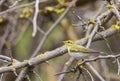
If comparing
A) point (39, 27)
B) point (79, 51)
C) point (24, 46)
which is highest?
point (79, 51)

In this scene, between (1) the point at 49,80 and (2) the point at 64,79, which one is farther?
(1) the point at 49,80

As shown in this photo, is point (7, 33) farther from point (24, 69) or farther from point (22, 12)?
point (24, 69)

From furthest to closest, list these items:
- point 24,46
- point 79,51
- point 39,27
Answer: point 24,46 → point 39,27 → point 79,51

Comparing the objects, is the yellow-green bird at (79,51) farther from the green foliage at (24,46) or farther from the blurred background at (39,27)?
the green foliage at (24,46)

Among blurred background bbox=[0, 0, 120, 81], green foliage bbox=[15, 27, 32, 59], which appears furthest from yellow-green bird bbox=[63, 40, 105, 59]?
green foliage bbox=[15, 27, 32, 59]

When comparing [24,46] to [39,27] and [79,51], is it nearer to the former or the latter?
[39,27]

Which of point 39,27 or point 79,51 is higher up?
point 79,51

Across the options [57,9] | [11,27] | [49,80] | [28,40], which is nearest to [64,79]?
[49,80]

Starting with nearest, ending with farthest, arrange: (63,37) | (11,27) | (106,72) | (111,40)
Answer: (106,72) < (111,40) < (11,27) < (63,37)

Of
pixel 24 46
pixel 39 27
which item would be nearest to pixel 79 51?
pixel 39 27

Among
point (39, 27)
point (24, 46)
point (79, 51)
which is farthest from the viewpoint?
point (24, 46)

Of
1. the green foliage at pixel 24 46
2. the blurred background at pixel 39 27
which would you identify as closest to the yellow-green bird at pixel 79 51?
the blurred background at pixel 39 27
